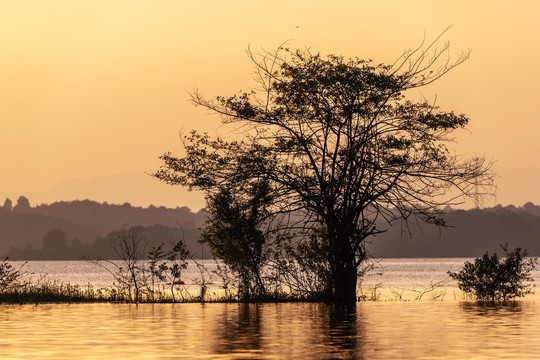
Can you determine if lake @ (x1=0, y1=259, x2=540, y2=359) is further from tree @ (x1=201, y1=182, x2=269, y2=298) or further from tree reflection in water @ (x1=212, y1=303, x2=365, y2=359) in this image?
tree @ (x1=201, y1=182, x2=269, y2=298)

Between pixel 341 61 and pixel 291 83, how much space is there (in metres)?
2.26

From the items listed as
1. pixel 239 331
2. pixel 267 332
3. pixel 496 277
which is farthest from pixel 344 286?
pixel 267 332

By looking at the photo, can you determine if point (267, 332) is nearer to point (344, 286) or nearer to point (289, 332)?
point (289, 332)

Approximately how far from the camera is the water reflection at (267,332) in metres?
21.9

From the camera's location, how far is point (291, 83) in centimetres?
3838

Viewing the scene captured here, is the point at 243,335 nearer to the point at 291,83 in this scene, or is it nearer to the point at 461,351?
the point at 461,351

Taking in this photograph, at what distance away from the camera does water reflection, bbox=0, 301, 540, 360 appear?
21.9 meters

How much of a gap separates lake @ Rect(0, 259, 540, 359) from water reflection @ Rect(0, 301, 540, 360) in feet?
0.09

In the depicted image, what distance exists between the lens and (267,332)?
88.7 ft

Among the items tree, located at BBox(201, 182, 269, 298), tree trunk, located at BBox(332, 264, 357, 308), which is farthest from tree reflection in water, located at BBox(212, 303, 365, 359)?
tree, located at BBox(201, 182, 269, 298)

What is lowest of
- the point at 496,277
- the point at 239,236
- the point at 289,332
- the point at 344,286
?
the point at 289,332

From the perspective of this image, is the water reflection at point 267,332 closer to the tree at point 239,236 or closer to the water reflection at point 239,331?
the water reflection at point 239,331

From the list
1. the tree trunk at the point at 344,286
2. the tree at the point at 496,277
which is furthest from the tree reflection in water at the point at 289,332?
the tree at the point at 496,277

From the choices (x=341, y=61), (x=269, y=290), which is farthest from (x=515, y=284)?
(x=341, y=61)
